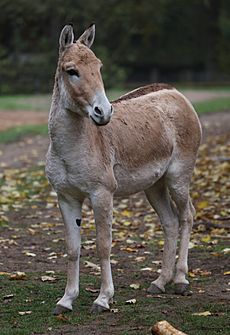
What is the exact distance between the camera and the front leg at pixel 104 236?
23.1 ft

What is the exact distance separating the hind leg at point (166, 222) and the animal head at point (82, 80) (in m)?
1.74

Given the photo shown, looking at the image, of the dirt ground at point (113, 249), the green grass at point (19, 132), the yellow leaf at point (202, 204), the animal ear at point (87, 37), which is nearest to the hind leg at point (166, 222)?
the dirt ground at point (113, 249)

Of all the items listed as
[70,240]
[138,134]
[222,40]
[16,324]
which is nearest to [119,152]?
[138,134]

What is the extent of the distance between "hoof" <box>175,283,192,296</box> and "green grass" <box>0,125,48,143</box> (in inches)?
567

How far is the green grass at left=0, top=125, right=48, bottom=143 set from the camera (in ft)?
73.2

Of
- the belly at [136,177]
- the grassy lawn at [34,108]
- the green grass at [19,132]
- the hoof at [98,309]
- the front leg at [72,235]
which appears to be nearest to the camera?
the hoof at [98,309]

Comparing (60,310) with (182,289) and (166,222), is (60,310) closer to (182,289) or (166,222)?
(182,289)

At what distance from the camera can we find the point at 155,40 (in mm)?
63562

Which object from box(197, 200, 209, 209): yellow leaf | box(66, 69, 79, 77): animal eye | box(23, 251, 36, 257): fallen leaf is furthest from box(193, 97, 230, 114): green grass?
box(66, 69, 79, 77): animal eye

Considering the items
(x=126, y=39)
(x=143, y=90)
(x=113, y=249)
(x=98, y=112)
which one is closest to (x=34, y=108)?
(x=126, y=39)

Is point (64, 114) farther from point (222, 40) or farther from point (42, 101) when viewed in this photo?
point (222, 40)

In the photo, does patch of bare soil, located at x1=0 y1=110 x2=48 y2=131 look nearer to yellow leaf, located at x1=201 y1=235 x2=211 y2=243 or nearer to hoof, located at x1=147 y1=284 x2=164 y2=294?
yellow leaf, located at x1=201 y1=235 x2=211 y2=243

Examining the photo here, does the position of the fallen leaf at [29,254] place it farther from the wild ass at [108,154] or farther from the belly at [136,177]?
the belly at [136,177]

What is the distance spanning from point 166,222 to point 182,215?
0.57ft
